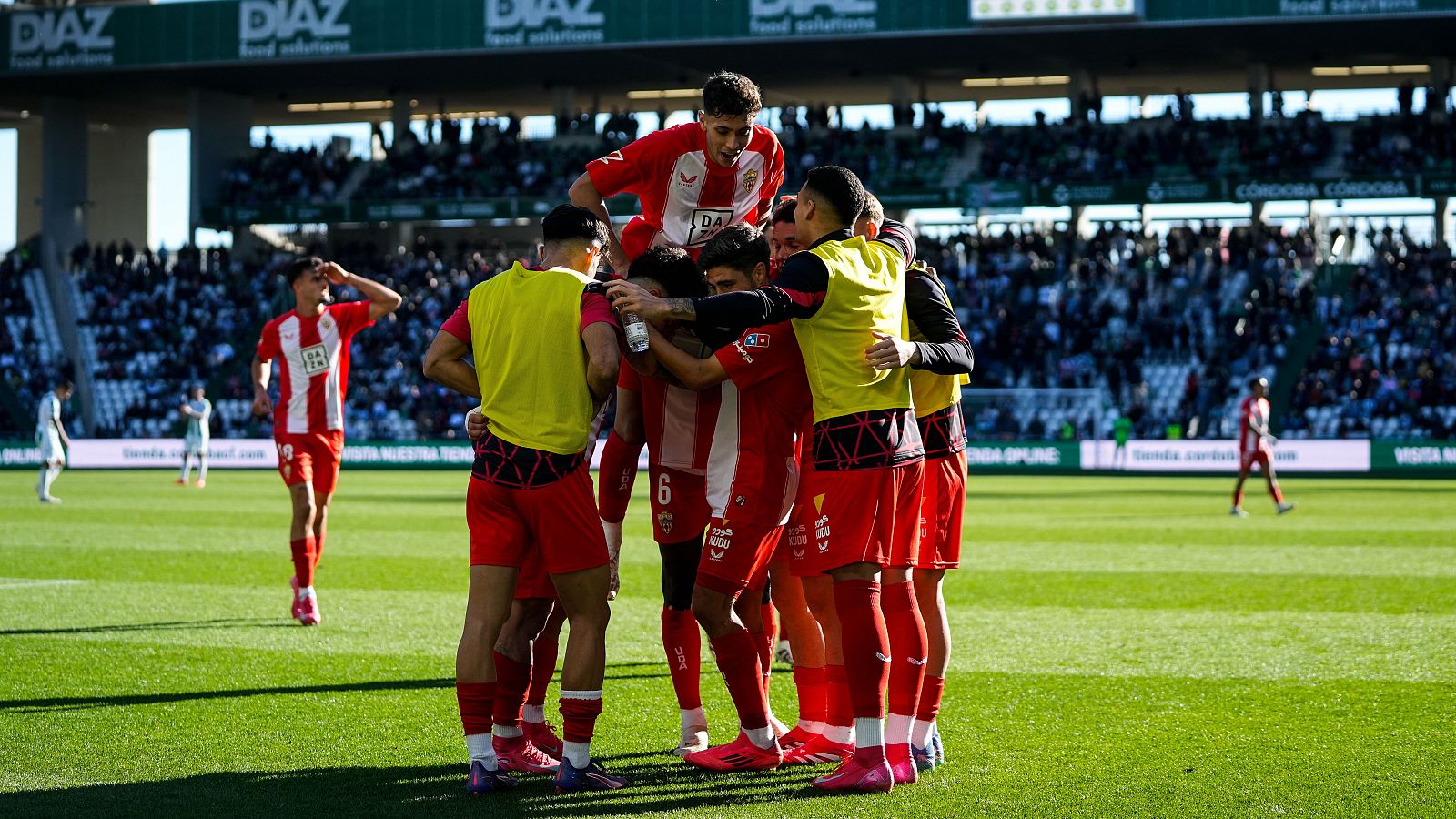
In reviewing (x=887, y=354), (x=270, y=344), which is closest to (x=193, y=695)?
(x=270, y=344)

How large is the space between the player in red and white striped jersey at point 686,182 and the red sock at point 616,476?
2.95ft

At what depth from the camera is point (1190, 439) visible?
32.9 m

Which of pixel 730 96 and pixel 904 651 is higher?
pixel 730 96

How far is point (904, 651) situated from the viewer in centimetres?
569

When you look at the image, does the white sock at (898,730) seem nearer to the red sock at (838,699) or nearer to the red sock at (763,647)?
the red sock at (838,699)

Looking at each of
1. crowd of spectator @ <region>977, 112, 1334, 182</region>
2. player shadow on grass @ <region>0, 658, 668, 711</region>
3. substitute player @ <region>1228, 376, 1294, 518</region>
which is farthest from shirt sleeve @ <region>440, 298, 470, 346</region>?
crowd of spectator @ <region>977, 112, 1334, 182</region>

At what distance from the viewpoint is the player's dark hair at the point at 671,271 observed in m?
6.04

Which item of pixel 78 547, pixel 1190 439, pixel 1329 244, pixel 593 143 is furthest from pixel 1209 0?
pixel 78 547

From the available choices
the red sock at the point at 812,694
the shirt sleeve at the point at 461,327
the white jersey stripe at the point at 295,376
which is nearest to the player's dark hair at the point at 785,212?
the shirt sleeve at the point at 461,327

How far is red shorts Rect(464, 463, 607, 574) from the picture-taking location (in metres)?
5.55

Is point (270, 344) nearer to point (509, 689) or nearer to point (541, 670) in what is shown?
point (541, 670)

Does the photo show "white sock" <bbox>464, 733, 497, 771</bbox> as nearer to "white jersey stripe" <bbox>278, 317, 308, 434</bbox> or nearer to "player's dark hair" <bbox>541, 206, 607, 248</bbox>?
"player's dark hair" <bbox>541, 206, 607, 248</bbox>

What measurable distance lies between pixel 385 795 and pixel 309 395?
577cm

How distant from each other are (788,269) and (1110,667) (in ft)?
13.4
